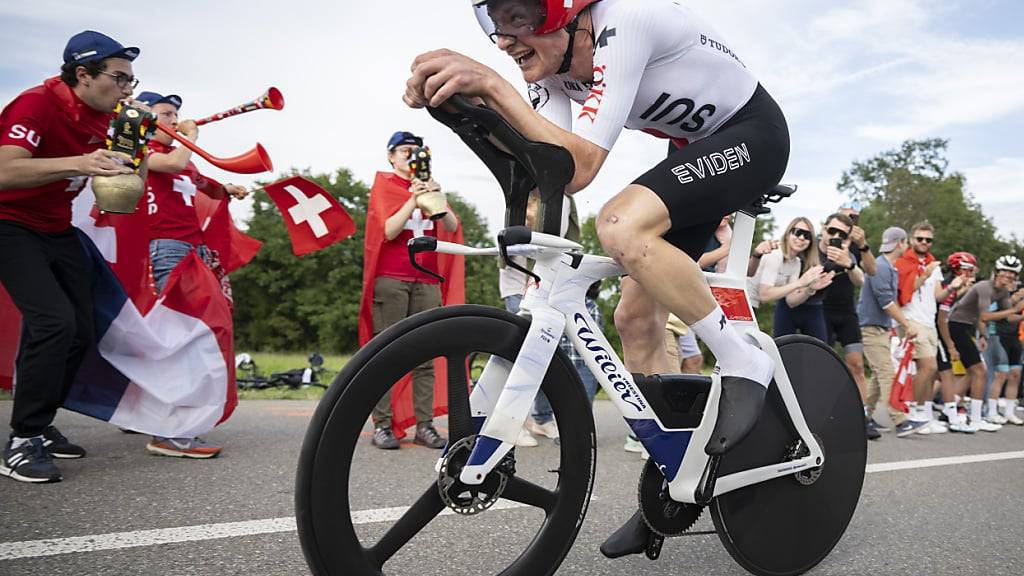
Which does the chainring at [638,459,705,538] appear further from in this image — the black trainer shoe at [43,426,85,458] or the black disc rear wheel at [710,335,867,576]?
the black trainer shoe at [43,426,85,458]

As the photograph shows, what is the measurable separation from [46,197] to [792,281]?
5.70 m

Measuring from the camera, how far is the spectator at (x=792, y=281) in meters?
6.49

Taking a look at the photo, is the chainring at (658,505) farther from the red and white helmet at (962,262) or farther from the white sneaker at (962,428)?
the red and white helmet at (962,262)

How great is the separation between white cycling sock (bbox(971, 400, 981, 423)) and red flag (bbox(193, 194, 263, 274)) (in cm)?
815

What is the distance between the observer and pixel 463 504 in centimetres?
198

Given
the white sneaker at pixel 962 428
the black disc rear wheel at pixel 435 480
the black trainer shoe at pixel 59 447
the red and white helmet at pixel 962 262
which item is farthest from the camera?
the red and white helmet at pixel 962 262

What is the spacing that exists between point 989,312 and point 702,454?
891cm

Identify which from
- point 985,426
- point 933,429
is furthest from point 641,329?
point 985,426

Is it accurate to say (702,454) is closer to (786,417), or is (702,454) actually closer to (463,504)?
(786,417)

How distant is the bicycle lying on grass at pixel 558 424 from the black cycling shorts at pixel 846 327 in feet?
15.2

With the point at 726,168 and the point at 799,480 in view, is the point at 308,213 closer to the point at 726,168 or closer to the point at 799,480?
the point at 726,168

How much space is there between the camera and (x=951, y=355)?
8.84 m

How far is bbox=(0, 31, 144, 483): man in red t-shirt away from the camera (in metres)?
3.77

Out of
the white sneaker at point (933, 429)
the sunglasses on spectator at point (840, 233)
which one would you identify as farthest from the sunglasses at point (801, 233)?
the white sneaker at point (933, 429)
